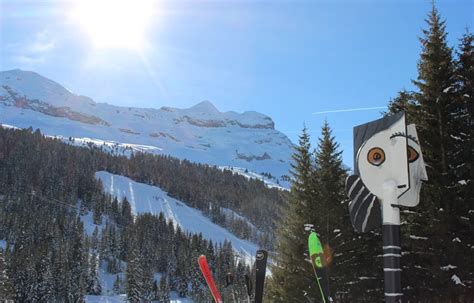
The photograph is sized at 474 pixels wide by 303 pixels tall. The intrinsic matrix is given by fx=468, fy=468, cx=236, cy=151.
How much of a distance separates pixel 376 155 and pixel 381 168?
0.14 meters

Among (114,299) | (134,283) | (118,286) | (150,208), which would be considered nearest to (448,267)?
(134,283)

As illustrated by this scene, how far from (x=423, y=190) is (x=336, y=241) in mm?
7154

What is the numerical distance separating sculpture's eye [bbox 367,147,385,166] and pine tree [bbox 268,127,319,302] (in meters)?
15.0

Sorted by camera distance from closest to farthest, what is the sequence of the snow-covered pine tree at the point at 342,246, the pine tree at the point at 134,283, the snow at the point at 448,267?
1. the snow at the point at 448,267
2. the snow-covered pine tree at the point at 342,246
3. the pine tree at the point at 134,283

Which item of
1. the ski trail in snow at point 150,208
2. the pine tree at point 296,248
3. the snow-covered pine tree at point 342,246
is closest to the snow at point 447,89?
the snow-covered pine tree at point 342,246

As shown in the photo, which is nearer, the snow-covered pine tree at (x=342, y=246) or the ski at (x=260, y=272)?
the ski at (x=260, y=272)

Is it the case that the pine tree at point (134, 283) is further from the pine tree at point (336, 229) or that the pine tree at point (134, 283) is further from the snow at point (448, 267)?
the snow at point (448, 267)

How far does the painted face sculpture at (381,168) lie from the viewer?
4.67m

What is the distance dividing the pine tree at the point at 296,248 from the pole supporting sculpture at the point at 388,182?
14709 millimetres

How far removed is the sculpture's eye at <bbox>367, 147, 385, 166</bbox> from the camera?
4754mm

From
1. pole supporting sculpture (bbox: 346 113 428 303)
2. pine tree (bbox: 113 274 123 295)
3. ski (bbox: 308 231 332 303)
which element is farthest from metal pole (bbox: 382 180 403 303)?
pine tree (bbox: 113 274 123 295)

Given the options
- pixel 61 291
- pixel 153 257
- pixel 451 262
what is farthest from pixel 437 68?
pixel 153 257

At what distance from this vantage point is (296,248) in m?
20.0

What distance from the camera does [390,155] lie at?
4723mm
